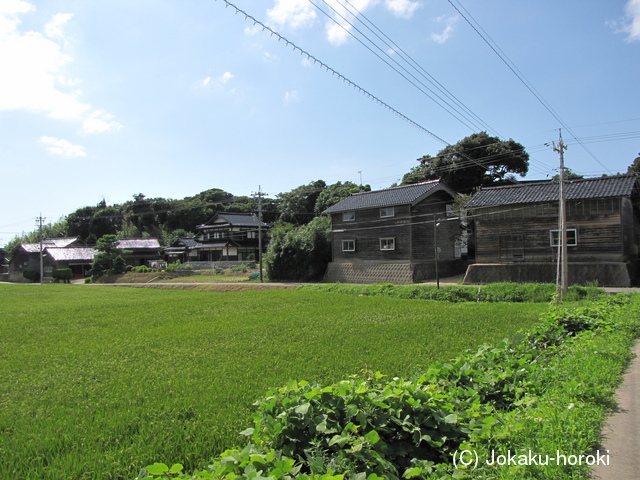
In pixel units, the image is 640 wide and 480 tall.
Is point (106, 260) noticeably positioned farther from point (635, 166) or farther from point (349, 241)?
point (635, 166)

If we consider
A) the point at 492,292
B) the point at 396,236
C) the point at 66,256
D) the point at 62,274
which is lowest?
the point at 62,274

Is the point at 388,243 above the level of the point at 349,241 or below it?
below

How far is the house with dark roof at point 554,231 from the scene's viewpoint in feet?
67.1

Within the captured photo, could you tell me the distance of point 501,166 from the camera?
1369 inches

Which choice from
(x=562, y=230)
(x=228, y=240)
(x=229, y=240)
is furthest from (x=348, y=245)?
(x=228, y=240)

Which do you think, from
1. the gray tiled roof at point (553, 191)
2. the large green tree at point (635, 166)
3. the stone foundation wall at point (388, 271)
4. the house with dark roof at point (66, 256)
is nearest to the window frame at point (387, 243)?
the stone foundation wall at point (388, 271)

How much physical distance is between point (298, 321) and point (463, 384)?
300 inches

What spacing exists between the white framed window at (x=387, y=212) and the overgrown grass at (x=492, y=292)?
7814mm

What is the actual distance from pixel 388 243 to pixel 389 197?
11.0 feet

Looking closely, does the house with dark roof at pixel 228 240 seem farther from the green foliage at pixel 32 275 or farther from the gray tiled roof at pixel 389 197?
the gray tiled roof at pixel 389 197

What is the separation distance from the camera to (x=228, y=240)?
49594mm

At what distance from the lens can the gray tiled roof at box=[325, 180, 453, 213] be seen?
27391 millimetres

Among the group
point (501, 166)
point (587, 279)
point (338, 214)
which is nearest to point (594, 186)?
point (587, 279)

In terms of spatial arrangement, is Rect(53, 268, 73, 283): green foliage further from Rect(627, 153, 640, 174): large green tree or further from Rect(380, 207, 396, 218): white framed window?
Rect(627, 153, 640, 174): large green tree
